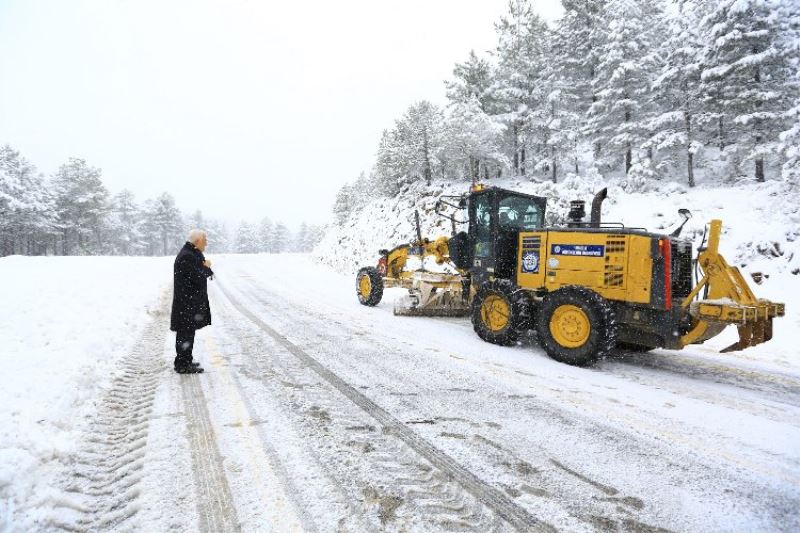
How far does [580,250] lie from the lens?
6.21 m

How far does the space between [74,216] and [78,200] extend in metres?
2.78

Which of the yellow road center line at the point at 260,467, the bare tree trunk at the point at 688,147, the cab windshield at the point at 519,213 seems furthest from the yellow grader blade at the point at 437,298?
the bare tree trunk at the point at 688,147

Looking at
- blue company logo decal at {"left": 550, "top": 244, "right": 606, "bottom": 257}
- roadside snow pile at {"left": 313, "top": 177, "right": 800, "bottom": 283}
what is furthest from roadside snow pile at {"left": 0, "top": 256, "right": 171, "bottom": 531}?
blue company logo decal at {"left": 550, "top": 244, "right": 606, "bottom": 257}

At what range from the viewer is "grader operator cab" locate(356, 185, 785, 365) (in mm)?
5203

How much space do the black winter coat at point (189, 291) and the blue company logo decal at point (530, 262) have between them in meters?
4.85

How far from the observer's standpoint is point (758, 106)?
52.9 ft

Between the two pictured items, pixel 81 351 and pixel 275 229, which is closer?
pixel 81 351

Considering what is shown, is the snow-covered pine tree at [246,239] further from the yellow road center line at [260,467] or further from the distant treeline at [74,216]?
the yellow road center line at [260,467]

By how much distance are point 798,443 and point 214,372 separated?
19.1 ft

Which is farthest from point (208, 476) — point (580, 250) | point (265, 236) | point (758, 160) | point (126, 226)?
point (265, 236)

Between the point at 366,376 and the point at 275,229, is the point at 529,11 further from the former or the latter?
the point at 275,229

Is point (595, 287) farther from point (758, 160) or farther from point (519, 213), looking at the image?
point (758, 160)

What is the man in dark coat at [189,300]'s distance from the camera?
5059 millimetres

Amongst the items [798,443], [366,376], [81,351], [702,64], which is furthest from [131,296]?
[702,64]
